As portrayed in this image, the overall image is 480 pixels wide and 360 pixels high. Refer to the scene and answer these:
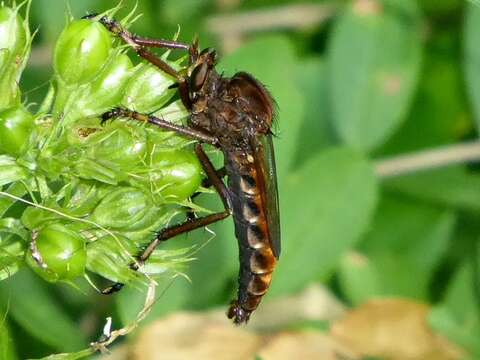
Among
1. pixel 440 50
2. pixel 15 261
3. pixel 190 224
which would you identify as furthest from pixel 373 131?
pixel 15 261

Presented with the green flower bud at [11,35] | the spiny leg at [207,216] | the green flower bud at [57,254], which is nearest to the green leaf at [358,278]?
the spiny leg at [207,216]

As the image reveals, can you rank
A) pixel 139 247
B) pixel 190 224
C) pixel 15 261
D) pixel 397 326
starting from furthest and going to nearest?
pixel 397 326 < pixel 190 224 < pixel 139 247 < pixel 15 261

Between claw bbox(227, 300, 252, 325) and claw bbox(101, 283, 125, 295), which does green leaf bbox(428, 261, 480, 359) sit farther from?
claw bbox(101, 283, 125, 295)

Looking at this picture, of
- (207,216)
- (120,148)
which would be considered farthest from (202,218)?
(120,148)

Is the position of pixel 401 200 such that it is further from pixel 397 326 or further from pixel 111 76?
pixel 111 76

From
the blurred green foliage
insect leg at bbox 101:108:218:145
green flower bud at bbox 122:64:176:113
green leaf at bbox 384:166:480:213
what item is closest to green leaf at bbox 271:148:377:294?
the blurred green foliage

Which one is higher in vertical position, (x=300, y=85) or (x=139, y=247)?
(x=139, y=247)

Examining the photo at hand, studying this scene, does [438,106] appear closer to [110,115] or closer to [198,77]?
[198,77]
